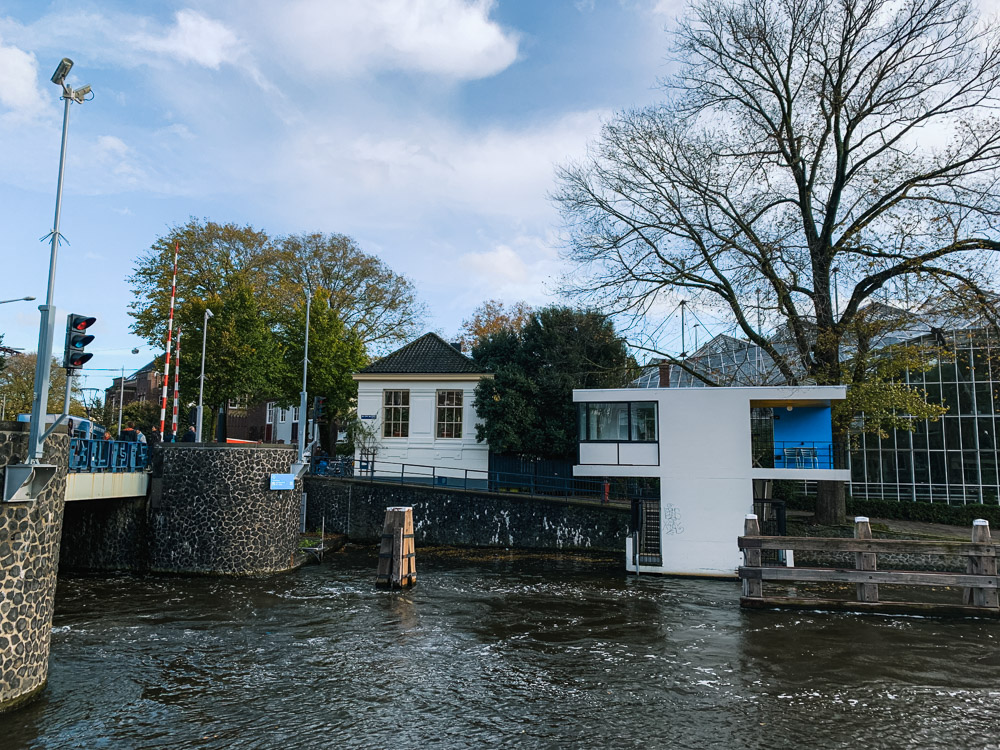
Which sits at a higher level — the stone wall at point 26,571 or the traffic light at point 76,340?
the traffic light at point 76,340

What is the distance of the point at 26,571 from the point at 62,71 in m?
6.67

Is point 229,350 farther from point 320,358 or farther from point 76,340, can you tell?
point 76,340

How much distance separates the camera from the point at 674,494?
64.3ft

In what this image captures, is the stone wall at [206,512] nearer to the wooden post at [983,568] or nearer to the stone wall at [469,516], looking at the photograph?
the stone wall at [469,516]

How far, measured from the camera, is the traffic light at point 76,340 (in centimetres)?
867

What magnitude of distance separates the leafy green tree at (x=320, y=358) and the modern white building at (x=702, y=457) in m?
19.6

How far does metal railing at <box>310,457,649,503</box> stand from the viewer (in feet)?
95.3

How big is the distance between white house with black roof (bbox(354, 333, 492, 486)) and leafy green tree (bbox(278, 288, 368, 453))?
13.3 ft

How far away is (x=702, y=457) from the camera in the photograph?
19562 millimetres

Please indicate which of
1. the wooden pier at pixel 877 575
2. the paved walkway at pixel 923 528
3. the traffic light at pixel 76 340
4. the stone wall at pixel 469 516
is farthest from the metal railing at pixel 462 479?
the traffic light at pixel 76 340

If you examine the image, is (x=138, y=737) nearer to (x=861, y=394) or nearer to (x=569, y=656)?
(x=569, y=656)

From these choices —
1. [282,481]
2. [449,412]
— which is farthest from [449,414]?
[282,481]

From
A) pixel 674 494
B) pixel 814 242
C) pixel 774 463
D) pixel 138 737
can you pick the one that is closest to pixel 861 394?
pixel 774 463

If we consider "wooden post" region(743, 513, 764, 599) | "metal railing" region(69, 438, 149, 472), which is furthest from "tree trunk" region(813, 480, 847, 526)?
"metal railing" region(69, 438, 149, 472)
